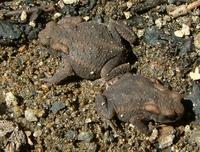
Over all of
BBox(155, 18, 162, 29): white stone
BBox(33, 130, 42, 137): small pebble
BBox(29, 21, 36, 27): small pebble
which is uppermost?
BBox(29, 21, 36, 27): small pebble

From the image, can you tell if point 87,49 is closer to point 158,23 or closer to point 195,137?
point 158,23

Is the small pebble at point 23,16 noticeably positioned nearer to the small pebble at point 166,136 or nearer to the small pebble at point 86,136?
the small pebble at point 86,136

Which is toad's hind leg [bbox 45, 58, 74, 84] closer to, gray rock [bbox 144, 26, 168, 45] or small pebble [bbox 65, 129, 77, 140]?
small pebble [bbox 65, 129, 77, 140]

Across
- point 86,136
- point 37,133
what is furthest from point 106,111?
point 37,133

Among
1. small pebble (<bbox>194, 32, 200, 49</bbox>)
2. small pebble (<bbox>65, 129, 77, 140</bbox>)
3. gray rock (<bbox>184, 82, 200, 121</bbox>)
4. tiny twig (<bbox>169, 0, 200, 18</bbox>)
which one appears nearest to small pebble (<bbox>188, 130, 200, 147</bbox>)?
gray rock (<bbox>184, 82, 200, 121</bbox>)

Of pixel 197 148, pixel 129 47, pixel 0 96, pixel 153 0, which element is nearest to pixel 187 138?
pixel 197 148

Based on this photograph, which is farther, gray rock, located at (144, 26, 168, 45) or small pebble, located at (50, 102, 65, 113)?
gray rock, located at (144, 26, 168, 45)
